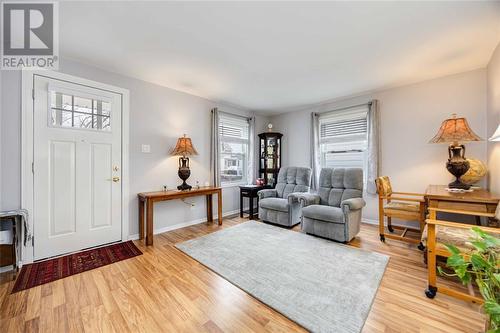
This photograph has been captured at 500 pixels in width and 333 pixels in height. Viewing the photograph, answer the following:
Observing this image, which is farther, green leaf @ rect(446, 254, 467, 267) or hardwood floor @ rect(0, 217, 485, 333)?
hardwood floor @ rect(0, 217, 485, 333)

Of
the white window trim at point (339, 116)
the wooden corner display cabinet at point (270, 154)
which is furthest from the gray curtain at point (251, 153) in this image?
the white window trim at point (339, 116)

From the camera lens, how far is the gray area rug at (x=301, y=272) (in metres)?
1.52

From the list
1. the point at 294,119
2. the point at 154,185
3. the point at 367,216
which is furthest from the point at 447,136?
the point at 154,185

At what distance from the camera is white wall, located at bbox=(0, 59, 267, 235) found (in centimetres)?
216

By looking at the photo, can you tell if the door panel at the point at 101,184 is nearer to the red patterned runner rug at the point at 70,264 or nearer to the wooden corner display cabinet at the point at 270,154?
the red patterned runner rug at the point at 70,264

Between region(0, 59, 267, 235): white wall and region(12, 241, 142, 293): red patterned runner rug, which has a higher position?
region(0, 59, 267, 235): white wall

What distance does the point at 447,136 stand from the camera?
7.95 feet

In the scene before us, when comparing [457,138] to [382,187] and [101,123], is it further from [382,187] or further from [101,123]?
[101,123]

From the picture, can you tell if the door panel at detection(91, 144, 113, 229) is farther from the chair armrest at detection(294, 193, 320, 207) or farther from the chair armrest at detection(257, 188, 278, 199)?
the chair armrest at detection(294, 193, 320, 207)

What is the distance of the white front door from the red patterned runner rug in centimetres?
15

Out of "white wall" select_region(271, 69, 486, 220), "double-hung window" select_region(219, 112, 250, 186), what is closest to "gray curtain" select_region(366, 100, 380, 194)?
"white wall" select_region(271, 69, 486, 220)

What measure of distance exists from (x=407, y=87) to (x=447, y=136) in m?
1.34

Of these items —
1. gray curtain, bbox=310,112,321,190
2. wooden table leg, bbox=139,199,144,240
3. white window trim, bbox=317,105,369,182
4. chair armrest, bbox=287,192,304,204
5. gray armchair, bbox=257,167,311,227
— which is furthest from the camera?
gray curtain, bbox=310,112,321,190

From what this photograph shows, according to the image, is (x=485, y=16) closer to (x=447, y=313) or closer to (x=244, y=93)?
(x=447, y=313)
